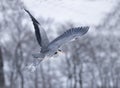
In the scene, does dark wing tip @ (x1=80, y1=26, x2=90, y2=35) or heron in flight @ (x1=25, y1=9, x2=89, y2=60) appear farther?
dark wing tip @ (x1=80, y1=26, x2=90, y2=35)

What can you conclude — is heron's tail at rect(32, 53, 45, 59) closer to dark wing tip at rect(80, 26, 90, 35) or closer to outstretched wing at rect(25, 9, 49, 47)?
outstretched wing at rect(25, 9, 49, 47)

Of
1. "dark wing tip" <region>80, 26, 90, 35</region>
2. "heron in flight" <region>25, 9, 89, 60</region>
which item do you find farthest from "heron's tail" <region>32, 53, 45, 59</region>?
"dark wing tip" <region>80, 26, 90, 35</region>

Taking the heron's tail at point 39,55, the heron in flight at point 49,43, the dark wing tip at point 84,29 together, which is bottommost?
the heron's tail at point 39,55

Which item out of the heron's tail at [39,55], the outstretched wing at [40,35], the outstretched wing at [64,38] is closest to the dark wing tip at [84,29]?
the outstretched wing at [64,38]

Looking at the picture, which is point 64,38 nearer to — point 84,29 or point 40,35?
point 40,35

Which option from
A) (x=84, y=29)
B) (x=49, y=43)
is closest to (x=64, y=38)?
(x=49, y=43)

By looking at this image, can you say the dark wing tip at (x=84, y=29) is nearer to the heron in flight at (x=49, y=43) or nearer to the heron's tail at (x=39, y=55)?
the heron in flight at (x=49, y=43)

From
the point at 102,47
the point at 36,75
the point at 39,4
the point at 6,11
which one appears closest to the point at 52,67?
the point at 36,75

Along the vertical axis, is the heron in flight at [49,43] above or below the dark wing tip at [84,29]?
below

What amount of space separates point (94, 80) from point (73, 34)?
31.7 m

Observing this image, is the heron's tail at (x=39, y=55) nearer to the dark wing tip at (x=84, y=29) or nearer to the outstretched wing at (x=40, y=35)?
the outstretched wing at (x=40, y=35)

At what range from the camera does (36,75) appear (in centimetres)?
3628

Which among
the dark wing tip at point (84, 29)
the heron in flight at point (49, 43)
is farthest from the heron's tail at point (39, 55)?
the dark wing tip at point (84, 29)

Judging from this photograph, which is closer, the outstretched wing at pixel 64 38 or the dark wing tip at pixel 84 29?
the outstretched wing at pixel 64 38
